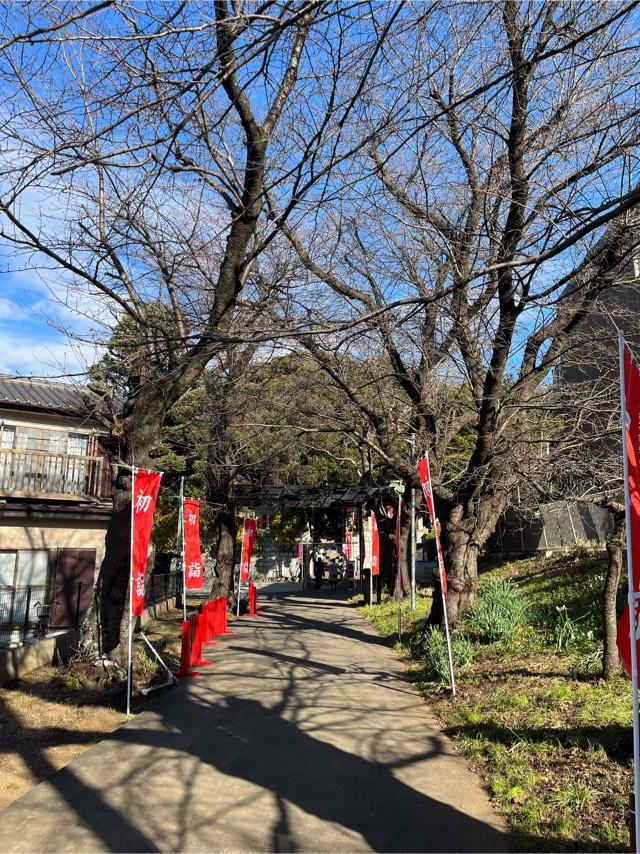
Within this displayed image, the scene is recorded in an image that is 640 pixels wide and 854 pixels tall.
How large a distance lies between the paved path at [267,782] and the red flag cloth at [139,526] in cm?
159

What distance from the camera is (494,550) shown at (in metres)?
24.7

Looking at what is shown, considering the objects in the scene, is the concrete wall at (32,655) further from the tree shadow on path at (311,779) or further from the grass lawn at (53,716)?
the tree shadow on path at (311,779)

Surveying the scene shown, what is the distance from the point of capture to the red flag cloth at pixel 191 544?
14.2 meters

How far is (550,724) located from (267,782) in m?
3.10

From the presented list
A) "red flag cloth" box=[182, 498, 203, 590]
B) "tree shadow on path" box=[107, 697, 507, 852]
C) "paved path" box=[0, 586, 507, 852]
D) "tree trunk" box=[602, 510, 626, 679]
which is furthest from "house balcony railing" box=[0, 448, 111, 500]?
"tree trunk" box=[602, 510, 626, 679]

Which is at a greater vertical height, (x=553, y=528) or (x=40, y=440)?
(x=40, y=440)

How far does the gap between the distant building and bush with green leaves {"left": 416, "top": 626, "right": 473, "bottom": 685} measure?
30.4 ft

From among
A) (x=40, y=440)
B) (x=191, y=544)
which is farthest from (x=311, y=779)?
(x=40, y=440)

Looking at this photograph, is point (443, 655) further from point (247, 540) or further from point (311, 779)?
point (247, 540)

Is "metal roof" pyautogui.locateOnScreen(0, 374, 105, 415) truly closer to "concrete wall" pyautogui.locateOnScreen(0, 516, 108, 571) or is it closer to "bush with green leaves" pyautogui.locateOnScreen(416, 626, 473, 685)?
"concrete wall" pyautogui.locateOnScreen(0, 516, 108, 571)

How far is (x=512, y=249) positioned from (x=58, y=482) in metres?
14.2

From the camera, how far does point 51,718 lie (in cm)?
849

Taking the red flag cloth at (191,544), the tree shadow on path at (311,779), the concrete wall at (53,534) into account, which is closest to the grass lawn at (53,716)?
the tree shadow on path at (311,779)

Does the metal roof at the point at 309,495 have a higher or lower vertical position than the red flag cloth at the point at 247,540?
higher
